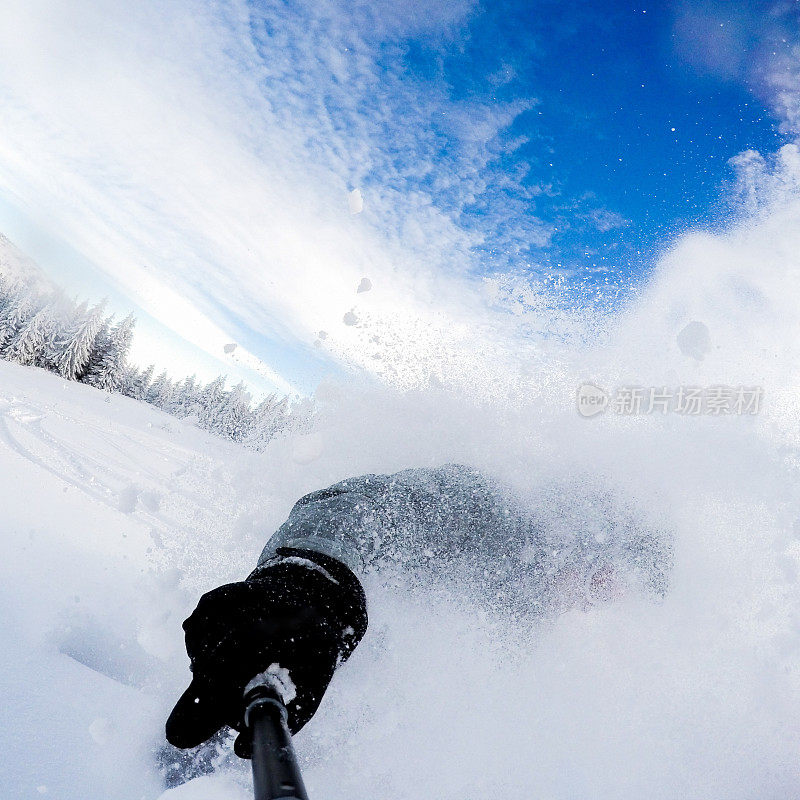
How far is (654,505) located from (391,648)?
7.36 ft

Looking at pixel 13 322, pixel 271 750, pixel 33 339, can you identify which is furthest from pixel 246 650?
pixel 13 322

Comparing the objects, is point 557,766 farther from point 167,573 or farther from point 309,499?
point 167,573

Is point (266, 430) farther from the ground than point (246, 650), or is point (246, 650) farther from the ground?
point (266, 430)

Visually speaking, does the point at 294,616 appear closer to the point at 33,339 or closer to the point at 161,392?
the point at 33,339

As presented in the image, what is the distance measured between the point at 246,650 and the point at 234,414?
2696 inches

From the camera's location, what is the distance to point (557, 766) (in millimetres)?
2221

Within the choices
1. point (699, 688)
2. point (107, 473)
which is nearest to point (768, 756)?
point (699, 688)

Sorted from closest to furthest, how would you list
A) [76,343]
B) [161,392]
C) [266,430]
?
[266,430], [76,343], [161,392]

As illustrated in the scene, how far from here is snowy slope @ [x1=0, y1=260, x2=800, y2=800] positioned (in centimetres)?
181

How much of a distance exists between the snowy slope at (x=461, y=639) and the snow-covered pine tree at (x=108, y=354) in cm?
4439

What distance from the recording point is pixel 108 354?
4306 centimetres

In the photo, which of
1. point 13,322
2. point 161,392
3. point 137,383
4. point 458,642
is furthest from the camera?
point 161,392

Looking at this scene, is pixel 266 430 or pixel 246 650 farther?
pixel 266 430

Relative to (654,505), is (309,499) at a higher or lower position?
lower
